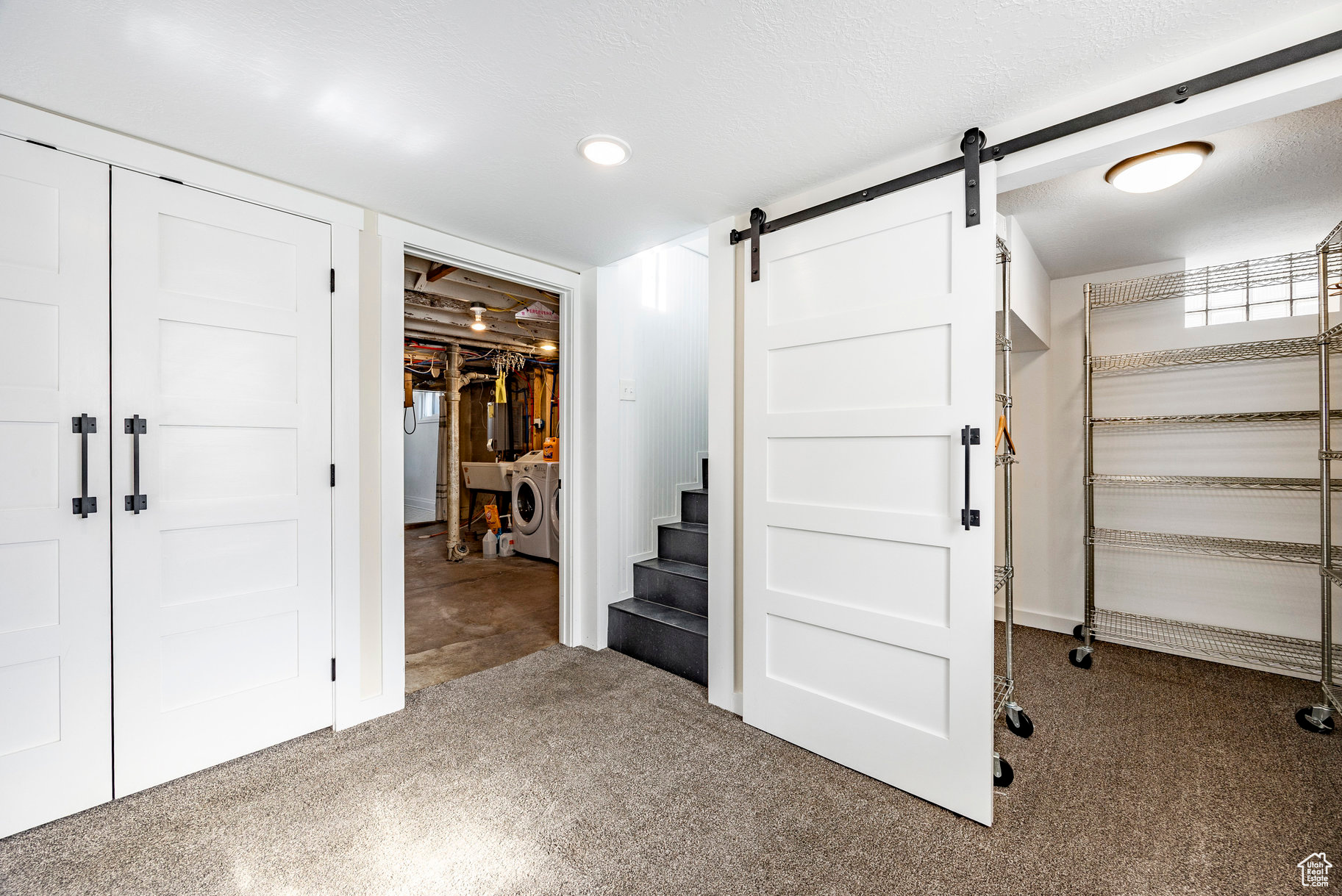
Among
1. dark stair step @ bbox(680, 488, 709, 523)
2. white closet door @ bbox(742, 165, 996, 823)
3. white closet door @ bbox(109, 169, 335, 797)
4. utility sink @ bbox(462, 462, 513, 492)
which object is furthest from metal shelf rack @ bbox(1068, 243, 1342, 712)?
utility sink @ bbox(462, 462, 513, 492)

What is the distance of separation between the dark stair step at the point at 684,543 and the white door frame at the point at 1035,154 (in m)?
0.77

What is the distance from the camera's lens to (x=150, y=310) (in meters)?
1.90

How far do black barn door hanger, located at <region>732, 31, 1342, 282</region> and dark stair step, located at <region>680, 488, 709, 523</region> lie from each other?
165 centimetres

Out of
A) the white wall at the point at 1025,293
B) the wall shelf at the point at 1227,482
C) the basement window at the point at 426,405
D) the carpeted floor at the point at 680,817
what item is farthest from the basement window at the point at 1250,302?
the basement window at the point at 426,405

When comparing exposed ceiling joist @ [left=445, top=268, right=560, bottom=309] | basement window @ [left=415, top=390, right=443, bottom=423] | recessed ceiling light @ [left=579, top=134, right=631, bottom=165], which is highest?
exposed ceiling joist @ [left=445, top=268, right=560, bottom=309]

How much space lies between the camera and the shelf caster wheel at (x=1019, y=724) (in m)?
2.27

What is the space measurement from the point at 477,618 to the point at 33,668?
228 centimetres

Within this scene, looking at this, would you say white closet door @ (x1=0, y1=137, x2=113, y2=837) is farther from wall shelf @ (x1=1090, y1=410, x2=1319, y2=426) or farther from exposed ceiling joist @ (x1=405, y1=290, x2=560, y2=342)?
wall shelf @ (x1=1090, y1=410, x2=1319, y2=426)

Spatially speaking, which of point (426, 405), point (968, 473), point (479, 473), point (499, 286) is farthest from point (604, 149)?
point (426, 405)

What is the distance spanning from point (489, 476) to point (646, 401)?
4.35 meters

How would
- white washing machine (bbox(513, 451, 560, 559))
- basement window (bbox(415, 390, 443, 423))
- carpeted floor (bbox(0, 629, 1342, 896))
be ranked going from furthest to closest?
basement window (bbox(415, 390, 443, 423))
white washing machine (bbox(513, 451, 560, 559))
carpeted floor (bbox(0, 629, 1342, 896))

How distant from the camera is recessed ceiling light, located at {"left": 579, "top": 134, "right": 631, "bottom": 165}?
6.01ft

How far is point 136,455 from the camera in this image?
1.86m

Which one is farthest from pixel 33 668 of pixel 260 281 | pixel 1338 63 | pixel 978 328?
pixel 1338 63
